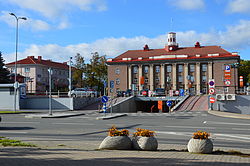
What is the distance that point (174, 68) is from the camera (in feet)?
263

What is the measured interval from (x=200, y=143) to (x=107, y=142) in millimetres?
2961

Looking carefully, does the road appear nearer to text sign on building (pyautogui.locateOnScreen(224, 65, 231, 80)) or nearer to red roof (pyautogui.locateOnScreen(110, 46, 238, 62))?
text sign on building (pyautogui.locateOnScreen(224, 65, 231, 80))

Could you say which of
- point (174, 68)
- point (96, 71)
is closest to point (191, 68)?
point (174, 68)

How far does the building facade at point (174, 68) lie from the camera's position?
7575cm

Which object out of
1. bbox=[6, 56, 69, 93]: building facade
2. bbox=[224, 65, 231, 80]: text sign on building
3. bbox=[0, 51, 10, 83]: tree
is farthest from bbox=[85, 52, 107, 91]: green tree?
bbox=[224, 65, 231, 80]: text sign on building

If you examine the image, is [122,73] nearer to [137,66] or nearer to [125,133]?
[137,66]

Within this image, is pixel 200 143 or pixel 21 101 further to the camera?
pixel 21 101

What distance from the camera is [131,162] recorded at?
7.33 m

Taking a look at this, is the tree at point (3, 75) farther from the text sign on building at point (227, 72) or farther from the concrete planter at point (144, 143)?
the concrete planter at point (144, 143)

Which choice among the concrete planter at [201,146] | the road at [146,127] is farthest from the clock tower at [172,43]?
the concrete planter at [201,146]

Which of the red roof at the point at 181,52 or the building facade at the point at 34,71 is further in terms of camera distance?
the building facade at the point at 34,71

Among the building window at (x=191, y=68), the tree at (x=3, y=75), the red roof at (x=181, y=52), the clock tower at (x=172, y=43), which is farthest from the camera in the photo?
the clock tower at (x=172, y=43)

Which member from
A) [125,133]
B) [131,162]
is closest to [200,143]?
[125,133]

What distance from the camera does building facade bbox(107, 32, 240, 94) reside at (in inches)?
2982
